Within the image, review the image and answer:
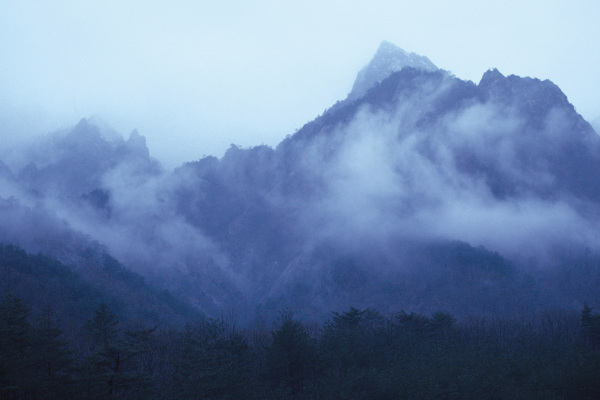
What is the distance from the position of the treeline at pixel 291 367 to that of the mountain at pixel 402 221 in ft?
263

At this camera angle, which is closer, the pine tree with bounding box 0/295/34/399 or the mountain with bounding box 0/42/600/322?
the pine tree with bounding box 0/295/34/399

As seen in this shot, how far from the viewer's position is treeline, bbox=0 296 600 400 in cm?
2758

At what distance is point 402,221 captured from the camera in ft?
510

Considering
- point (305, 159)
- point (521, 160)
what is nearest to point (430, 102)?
point (521, 160)

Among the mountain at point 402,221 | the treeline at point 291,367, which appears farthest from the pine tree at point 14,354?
the mountain at point 402,221

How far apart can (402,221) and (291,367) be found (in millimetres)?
120906

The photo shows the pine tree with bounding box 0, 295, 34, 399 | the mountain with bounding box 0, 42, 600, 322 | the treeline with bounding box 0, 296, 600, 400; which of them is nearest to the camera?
the pine tree with bounding box 0, 295, 34, 399

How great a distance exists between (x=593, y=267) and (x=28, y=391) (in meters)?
144

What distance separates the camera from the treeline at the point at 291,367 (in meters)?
27.6

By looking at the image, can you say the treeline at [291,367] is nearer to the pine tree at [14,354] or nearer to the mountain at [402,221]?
the pine tree at [14,354]

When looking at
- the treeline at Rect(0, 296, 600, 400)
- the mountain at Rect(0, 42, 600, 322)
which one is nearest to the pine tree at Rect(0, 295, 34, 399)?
the treeline at Rect(0, 296, 600, 400)

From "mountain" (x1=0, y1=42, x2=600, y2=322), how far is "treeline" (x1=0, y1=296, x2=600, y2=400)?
80.1 meters

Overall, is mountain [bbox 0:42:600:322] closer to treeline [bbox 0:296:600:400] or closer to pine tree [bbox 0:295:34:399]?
treeline [bbox 0:296:600:400]

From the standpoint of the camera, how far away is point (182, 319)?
122562 millimetres
